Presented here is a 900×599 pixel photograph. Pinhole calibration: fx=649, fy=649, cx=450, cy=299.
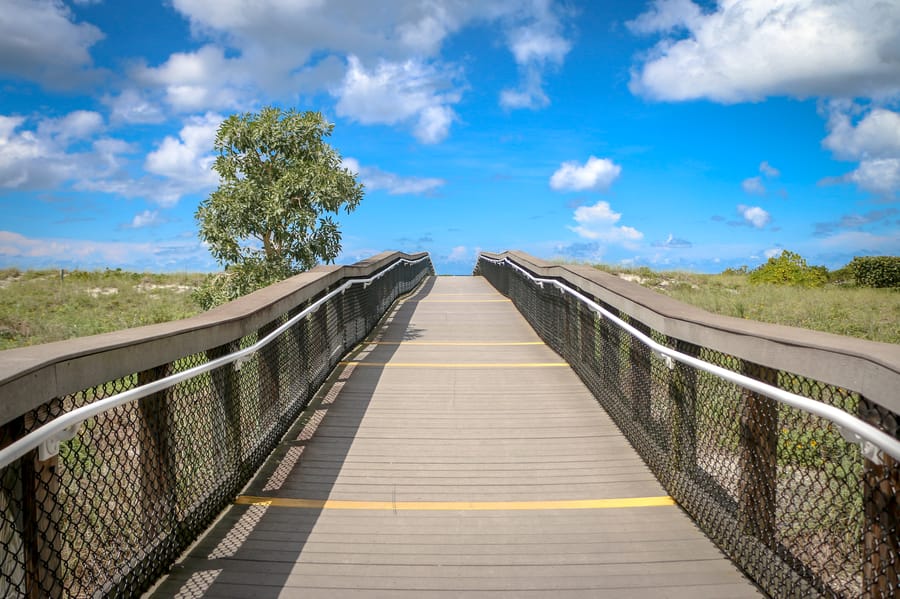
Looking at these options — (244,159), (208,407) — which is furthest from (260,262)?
(208,407)

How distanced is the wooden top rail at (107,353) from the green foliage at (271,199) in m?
6.25

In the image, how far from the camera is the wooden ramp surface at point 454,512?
293cm

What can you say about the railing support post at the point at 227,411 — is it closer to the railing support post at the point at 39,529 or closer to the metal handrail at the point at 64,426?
the metal handrail at the point at 64,426

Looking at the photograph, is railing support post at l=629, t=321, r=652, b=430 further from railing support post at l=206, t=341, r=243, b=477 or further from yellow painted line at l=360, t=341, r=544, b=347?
yellow painted line at l=360, t=341, r=544, b=347

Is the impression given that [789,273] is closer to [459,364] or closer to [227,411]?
[459,364]

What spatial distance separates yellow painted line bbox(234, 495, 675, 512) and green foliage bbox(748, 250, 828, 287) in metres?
21.6

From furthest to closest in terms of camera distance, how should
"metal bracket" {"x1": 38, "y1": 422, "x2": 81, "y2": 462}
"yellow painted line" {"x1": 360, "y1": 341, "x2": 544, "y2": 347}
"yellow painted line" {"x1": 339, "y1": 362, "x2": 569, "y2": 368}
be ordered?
"yellow painted line" {"x1": 360, "y1": 341, "x2": 544, "y2": 347}, "yellow painted line" {"x1": 339, "y1": 362, "x2": 569, "y2": 368}, "metal bracket" {"x1": 38, "y1": 422, "x2": 81, "y2": 462}

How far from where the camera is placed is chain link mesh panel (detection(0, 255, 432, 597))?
2234mm

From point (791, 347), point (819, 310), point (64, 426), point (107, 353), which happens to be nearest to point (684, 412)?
point (791, 347)

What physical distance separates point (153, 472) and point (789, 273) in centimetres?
2451

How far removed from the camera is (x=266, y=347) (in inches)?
180

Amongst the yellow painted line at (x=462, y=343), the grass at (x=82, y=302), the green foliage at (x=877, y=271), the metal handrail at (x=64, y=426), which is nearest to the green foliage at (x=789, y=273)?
the green foliage at (x=877, y=271)

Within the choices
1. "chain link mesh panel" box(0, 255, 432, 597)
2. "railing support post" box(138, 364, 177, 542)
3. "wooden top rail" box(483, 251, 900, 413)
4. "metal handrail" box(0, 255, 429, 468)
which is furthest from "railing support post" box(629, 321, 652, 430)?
"railing support post" box(138, 364, 177, 542)

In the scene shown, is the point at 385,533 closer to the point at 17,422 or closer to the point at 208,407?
the point at 208,407
